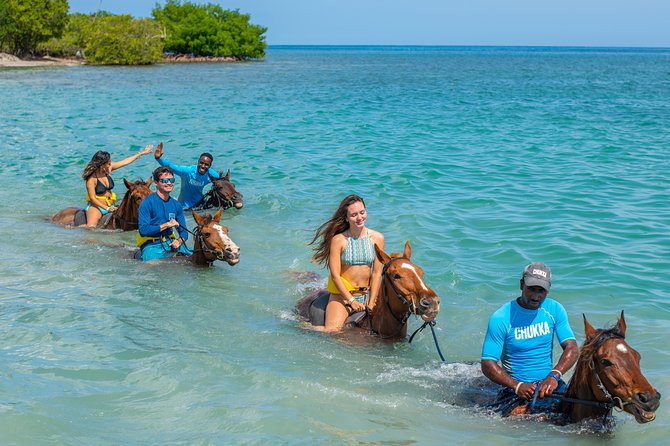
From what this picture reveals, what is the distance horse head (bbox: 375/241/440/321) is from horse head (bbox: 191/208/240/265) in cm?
322

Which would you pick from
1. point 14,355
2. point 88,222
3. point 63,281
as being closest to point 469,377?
point 14,355

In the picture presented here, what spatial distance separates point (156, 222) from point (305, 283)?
7.50ft

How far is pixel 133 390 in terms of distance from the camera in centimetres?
712

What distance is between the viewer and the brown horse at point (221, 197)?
50.2 feet

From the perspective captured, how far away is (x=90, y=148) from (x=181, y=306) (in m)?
16.4

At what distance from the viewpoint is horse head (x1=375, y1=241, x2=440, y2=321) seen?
709 cm

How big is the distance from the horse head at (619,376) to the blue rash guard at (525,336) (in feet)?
2.23

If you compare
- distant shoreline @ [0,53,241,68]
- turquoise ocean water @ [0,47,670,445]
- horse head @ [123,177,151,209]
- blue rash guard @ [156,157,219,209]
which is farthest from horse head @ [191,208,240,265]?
distant shoreline @ [0,53,241,68]

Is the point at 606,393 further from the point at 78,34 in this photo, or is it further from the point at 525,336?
the point at 78,34

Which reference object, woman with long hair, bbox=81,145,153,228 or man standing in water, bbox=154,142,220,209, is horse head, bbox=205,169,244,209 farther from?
woman with long hair, bbox=81,145,153,228

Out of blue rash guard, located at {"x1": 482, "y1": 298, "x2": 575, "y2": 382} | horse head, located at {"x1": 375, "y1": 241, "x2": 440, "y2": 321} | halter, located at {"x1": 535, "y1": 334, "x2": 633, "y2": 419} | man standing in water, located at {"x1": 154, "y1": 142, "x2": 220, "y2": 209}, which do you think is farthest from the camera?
man standing in water, located at {"x1": 154, "y1": 142, "x2": 220, "y2": 209}

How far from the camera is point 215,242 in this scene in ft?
34.3

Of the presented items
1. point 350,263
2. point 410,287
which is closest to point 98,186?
point 350,263

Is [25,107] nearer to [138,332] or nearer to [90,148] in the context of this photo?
[90,148]
